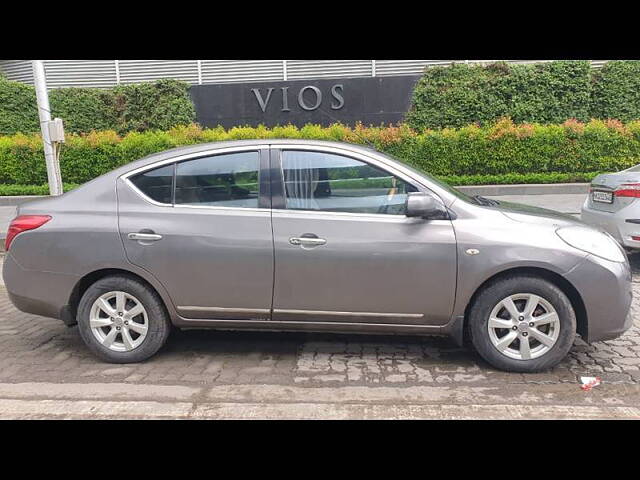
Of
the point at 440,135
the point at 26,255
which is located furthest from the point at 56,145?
the point at 440,135

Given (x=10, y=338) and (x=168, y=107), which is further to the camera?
(x=168, y=107)

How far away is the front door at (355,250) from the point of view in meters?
3.59

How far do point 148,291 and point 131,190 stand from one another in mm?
780

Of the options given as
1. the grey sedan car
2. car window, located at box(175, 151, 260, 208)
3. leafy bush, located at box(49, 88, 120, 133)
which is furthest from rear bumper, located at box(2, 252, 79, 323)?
leafy bush, located at box(49, 88, 120, 133)

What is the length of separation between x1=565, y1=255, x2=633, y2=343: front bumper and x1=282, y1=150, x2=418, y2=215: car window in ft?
4.31

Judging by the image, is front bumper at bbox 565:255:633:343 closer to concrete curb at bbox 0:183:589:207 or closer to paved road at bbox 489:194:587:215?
paved road at bbox 489:194:587:215

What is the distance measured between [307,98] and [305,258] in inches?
420

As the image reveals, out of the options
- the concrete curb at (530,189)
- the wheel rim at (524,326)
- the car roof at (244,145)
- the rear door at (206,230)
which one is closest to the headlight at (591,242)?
the wheel rim at (524,326)

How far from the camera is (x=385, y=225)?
363cm

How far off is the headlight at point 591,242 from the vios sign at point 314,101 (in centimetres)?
1032

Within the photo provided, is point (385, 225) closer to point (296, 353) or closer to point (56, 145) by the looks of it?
point (296, 353)

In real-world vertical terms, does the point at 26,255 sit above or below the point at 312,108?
below

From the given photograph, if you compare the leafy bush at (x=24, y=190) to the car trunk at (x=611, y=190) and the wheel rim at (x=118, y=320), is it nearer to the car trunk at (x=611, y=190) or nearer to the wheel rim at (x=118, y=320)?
the wheel rim at (x=118, y=320)

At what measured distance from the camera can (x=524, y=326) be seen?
357cm
